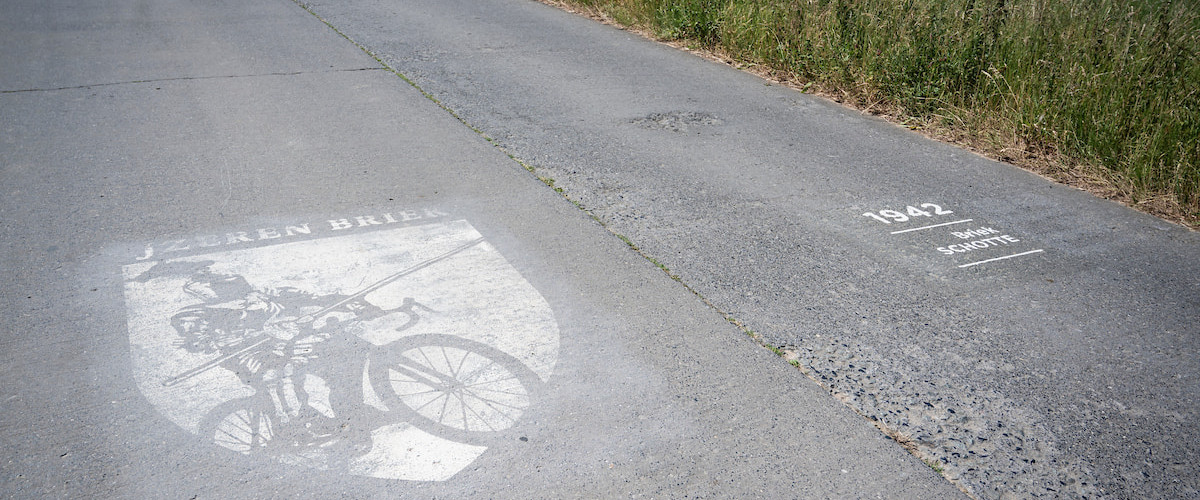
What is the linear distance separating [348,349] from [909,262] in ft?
10.2

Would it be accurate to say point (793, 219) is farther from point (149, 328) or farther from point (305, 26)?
point (305, 26)

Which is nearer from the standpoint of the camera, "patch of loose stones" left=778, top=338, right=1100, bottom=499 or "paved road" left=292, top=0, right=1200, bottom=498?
"patch of loose stones" left=778, top=338, right=1100, bottom=499

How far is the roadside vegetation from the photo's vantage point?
5.92 meters

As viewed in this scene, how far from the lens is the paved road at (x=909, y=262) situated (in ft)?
10.8

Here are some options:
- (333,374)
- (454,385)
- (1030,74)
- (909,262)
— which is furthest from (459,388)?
(1030,74)

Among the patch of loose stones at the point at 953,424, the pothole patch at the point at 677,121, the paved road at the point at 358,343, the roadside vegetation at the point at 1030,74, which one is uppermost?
the roadside vegetation at the point at 1030,74

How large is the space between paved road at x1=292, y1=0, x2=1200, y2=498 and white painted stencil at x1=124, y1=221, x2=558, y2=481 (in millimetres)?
1133

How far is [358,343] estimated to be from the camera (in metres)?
3.71

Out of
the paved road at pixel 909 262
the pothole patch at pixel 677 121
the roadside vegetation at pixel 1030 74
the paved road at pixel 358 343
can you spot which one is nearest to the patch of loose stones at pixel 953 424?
the paved road at pixel 909 262

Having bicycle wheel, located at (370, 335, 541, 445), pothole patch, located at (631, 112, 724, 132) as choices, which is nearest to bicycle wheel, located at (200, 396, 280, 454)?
bicycle wheel, located at (370, 335, 541, 445)

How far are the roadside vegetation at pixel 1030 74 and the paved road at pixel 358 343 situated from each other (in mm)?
2663

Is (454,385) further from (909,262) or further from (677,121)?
(677,121)

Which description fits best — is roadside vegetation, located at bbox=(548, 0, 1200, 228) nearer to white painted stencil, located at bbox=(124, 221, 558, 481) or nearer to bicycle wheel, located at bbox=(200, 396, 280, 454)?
white painted stencil, located at bbox=(124, 221, 558, 481)

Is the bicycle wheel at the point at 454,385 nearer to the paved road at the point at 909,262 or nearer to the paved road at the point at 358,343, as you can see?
the paved road at the point at 358,343
